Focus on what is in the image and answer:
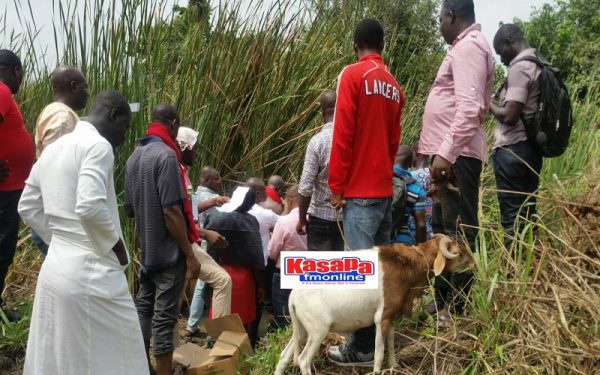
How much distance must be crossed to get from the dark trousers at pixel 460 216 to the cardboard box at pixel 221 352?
1.40m

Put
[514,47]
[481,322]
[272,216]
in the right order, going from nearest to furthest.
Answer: [481,322] < [514,47] < [272,216]

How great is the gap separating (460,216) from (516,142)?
0.64m

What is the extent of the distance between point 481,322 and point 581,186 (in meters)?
1.20

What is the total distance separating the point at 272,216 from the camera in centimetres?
657

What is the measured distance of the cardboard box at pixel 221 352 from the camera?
4883 millimetres

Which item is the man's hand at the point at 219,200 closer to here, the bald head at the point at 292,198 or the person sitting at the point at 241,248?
the person sitting at the point at 241,248

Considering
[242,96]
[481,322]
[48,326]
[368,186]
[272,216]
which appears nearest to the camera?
[48,326]

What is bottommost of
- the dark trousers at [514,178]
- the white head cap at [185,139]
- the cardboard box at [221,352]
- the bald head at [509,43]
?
the cardboard box at [221,352]

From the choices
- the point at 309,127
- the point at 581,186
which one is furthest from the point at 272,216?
the point at 581,186

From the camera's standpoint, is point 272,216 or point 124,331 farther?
point 272,216

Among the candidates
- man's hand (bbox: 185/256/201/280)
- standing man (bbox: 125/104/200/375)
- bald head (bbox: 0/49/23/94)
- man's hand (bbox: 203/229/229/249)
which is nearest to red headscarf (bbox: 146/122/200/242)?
standing man (bbox: 125/104/200/375)

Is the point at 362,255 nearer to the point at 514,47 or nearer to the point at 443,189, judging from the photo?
the point at 443,189

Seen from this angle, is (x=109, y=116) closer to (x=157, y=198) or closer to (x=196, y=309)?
(x=157, y=198)

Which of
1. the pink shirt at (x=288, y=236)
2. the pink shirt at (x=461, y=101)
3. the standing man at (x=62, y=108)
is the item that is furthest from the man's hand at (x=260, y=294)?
the pink shirt at (x=461, y=101)
